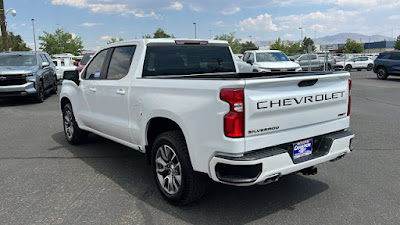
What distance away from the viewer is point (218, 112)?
313 centimetres

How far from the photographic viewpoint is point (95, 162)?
5570 mm

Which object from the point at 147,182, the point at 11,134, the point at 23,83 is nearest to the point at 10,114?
the point at 23,83

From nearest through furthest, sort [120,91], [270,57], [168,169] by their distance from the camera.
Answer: [168,169]
[120,91]
[270,57]

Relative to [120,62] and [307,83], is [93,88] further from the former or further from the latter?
[307,83]

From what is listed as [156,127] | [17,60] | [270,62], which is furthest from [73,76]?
[270,62]

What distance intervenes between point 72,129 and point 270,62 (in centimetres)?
1182

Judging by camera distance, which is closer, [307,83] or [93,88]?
[307,83]

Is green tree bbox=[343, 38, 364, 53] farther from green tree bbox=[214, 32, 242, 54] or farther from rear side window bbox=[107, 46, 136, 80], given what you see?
rear side window bbox=[107, 46, 136, 80]

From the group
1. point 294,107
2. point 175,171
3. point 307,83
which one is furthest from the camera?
point 175,171

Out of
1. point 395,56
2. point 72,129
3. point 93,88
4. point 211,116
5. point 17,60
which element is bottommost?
point 72,129

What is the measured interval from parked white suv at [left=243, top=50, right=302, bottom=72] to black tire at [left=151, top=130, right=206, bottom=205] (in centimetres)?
1213

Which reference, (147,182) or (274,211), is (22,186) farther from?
(274,211)

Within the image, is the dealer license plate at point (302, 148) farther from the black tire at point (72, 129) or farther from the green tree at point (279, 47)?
the green tree at point (279, 47)

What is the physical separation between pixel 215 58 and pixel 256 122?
7.30 feet
